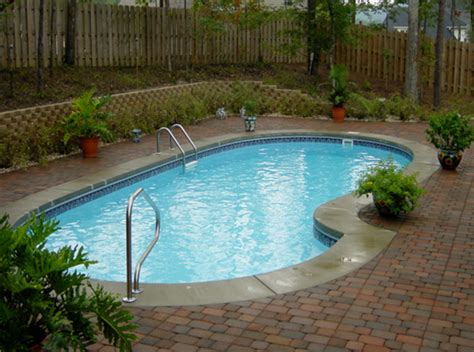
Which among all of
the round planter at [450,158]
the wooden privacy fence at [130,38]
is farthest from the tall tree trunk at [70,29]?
the round planter at [450,158]

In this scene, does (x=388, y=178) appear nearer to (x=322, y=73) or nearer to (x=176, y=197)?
(x=176, y=197)

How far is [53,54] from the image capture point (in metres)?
15.5

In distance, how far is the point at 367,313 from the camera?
16.4ft

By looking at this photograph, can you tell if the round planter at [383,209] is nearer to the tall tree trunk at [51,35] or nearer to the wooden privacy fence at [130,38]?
the tall tree trunk at [51,35]

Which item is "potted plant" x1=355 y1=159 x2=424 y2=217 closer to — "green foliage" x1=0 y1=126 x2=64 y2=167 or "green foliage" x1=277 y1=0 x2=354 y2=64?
"green foliage" x1=0 y1=126 x2=64 y2=167

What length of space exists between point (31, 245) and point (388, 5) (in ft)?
63.9

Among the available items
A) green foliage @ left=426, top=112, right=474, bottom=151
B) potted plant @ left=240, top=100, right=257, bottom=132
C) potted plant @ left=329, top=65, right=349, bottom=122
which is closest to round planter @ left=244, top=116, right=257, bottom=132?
potted plant @ left=240, top=100, right=257, bottom=132

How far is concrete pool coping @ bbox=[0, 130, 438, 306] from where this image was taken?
17.7ft

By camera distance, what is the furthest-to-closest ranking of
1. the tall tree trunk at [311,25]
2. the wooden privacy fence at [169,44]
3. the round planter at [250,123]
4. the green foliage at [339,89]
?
the tall tree trunk at [311,25], the green foliage at [339,89], the wooden privacy fence at [169,44], the round planter at [250,123]

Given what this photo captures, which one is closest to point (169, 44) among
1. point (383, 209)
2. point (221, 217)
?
point (221, 217)

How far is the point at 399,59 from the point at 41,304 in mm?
18645

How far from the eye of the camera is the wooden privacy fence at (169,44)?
48.4 ft

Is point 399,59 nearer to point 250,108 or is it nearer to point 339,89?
point 339,89

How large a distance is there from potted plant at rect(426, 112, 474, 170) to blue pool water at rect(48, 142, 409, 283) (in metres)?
1.62
